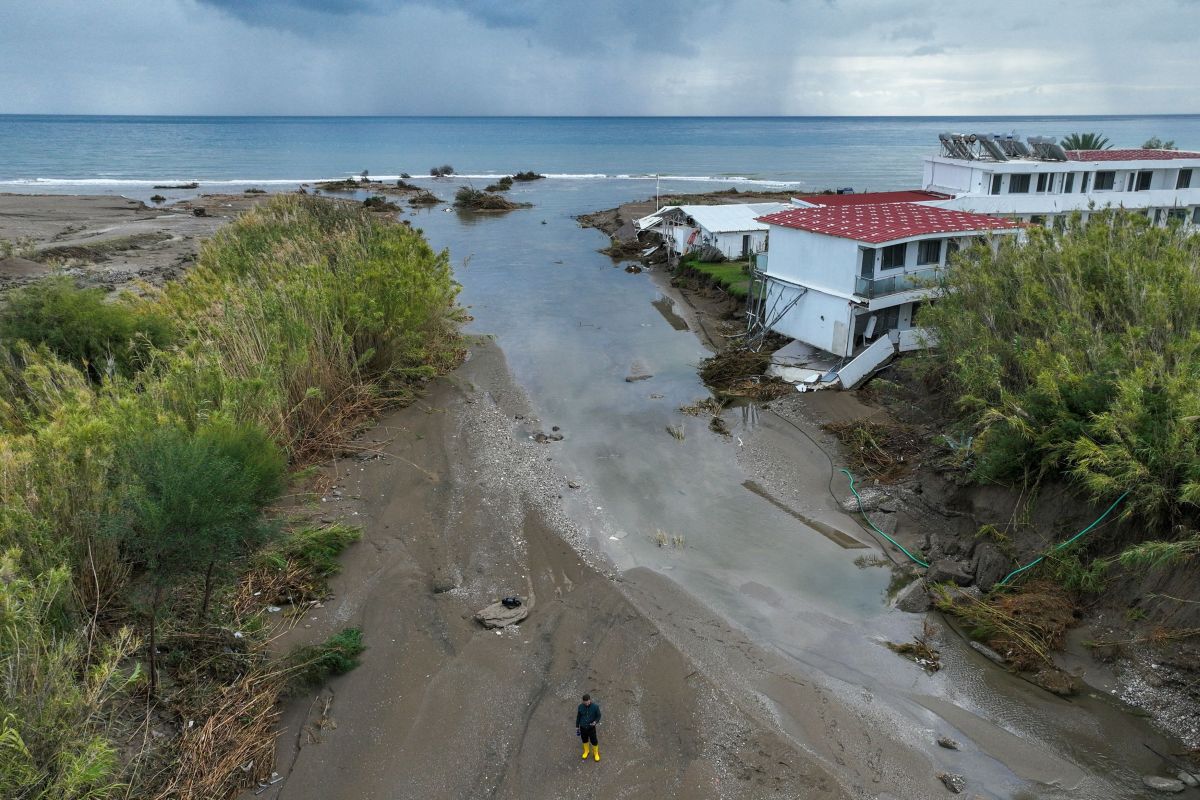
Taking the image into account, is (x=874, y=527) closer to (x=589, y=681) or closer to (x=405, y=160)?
(x=589, y=681)

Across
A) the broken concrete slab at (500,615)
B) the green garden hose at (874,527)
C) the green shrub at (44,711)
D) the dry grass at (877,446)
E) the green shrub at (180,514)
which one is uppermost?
the green shrub at (180,514)

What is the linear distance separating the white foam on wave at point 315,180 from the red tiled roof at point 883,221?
61.6 meters

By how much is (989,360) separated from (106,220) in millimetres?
53612

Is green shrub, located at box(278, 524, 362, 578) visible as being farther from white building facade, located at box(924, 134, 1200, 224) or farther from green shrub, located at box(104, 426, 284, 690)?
white building facade, located at box(924, 134, 1200, 224)

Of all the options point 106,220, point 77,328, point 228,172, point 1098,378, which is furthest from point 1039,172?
point 228,172

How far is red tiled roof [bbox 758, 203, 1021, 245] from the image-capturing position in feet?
74.2

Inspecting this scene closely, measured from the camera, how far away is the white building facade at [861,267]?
22.5m

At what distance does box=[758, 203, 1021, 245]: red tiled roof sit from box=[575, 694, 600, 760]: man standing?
1708 cm

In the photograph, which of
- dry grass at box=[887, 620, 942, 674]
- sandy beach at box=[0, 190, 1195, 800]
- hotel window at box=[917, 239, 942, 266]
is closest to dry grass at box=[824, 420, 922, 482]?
sandy beach at box=[0, 190, 1195, 800]

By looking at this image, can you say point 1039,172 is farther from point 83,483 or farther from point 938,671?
point 83,483

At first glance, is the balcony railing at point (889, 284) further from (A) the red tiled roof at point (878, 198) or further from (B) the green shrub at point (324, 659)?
(B) the green shrub at point (324, 659)

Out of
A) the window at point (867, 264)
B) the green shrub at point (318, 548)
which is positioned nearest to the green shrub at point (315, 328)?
the green shrub at point (318, 548)

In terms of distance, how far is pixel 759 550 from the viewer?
15.0 metres

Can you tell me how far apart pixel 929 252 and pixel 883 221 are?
5.90ft
